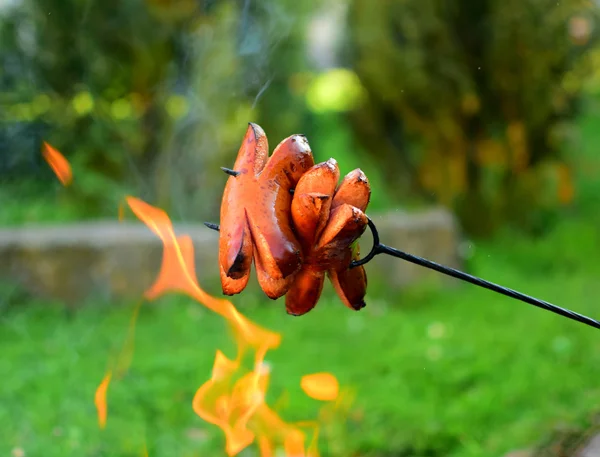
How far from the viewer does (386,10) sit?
6.61 metres

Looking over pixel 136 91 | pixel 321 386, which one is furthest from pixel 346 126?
pixel 321 386

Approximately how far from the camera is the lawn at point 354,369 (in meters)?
3.03

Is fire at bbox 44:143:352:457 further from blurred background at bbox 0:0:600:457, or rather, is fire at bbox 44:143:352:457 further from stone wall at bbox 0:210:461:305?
stone wall at bbox 0:210:461:305

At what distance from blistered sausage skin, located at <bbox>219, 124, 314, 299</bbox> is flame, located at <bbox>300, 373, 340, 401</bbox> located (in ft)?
6.47

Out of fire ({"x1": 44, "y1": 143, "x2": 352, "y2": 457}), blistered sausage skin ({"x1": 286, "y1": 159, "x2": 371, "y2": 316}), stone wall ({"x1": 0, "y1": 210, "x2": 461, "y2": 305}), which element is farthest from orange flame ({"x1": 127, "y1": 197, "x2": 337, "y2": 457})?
stone wall ({"x1": 0, "y1": 210, "x2": 461, "y2": 305})

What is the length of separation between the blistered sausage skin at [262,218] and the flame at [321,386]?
1.97m

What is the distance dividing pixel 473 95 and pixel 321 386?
3.61 meters

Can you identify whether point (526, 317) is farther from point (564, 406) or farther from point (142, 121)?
point (142, 121)

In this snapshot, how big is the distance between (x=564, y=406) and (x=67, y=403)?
2.17 m

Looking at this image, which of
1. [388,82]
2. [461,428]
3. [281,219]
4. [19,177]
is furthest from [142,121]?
[281,219]

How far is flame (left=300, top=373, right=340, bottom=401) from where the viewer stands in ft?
11.3

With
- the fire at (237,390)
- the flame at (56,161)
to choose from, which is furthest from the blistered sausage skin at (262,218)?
the flame at (56,161)

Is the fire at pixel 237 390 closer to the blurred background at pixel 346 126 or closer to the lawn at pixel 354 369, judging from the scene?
the lawn at pixel 354 369

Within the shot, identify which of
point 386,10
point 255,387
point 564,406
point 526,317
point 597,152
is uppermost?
point 597,152
